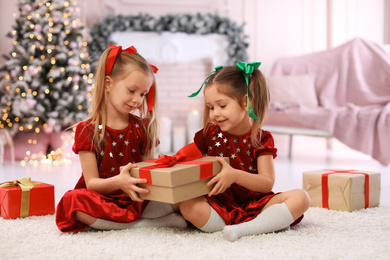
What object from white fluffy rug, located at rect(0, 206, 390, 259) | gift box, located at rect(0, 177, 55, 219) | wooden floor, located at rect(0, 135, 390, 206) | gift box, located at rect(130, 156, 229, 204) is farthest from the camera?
wooden floor, located at rect(0, 135, 390, 206)

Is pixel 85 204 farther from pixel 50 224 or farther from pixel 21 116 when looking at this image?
pixel 21 116

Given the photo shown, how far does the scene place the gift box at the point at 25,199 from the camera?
157 centimetres

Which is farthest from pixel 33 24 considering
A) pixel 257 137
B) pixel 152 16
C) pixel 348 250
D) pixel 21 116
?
pixel 348 250

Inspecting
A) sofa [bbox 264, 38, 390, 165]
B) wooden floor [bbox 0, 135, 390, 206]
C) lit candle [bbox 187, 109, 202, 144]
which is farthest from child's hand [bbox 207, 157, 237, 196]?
lit candle [bbox 187, 109, 202, 144]

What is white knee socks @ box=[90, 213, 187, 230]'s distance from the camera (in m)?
1.38

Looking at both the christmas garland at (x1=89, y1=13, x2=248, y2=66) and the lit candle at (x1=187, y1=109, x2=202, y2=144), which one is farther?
the lit candle at (x1=187, y1=109, x2=202, y2=144)

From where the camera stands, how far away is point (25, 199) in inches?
62.7

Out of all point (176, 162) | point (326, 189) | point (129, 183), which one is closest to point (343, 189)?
point (326, 189)

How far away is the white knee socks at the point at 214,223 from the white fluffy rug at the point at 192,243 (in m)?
0.03

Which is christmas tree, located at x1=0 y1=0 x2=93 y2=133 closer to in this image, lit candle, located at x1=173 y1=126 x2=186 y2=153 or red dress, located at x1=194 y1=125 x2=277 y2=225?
lit candle, located at x1=173 y1=126 x2=186 y2=153

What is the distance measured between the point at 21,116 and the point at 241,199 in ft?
8.61

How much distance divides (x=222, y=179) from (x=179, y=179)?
0.55 ft

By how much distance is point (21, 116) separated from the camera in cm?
352

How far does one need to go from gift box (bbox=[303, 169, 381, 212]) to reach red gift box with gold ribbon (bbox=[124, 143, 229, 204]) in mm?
610
